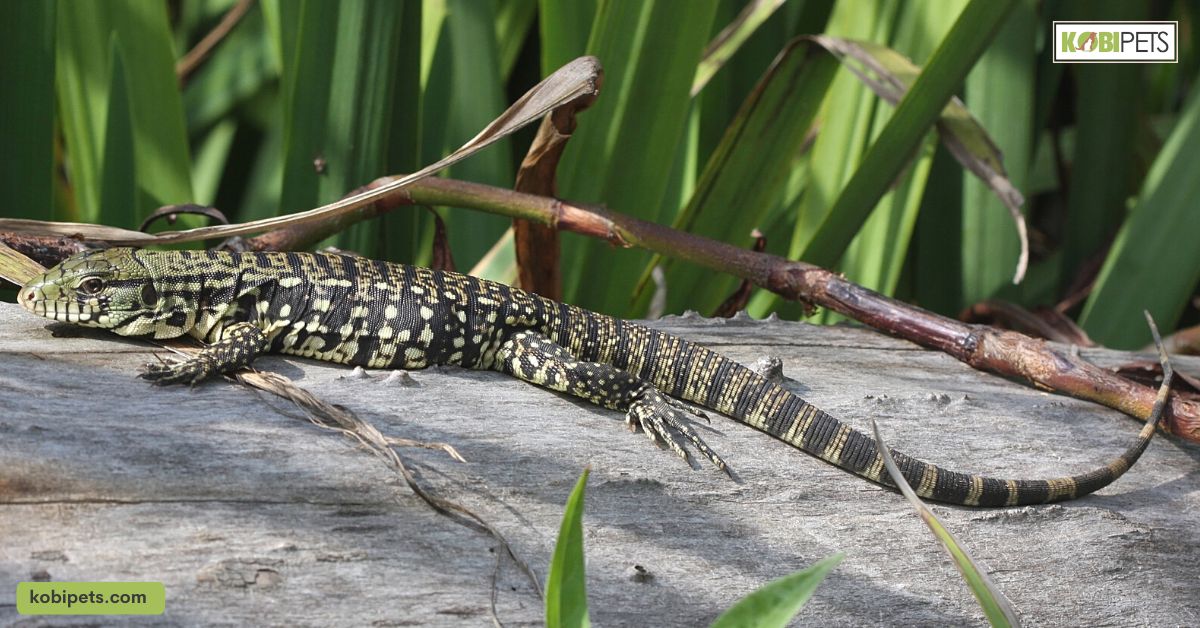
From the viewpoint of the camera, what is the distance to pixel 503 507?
114 inches

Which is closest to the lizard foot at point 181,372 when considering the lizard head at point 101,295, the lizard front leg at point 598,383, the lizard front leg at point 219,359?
the lizard front leg at point 219,359

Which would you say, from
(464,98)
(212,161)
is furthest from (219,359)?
(212,161)

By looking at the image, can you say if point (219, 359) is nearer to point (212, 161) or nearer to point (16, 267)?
point (16, 267)

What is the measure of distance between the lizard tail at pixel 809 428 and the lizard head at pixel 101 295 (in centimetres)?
183

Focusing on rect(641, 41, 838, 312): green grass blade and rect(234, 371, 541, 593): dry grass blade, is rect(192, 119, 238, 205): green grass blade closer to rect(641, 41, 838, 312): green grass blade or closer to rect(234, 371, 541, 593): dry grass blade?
rect(641, 41, 838, 312): green grass blade

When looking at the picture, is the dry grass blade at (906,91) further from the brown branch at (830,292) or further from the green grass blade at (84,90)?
the green grass blade at (84,90)

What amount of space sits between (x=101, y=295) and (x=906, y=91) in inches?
132

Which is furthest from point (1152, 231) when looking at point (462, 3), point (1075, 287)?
point (462, 3)

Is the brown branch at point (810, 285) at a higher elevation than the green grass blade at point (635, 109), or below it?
below

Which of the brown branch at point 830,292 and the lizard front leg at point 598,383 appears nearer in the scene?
the lizard front leg at point 598,383

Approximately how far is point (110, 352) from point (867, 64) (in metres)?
3.38

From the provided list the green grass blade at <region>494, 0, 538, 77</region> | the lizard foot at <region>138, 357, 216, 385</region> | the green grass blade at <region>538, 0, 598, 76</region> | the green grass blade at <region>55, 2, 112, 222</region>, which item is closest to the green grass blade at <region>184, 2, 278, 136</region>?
the green grass blade at <region>55, 2, 112, 222</region>

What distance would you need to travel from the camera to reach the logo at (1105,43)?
5680 millimetres

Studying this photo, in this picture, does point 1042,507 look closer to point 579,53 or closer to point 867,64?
point 867,64
